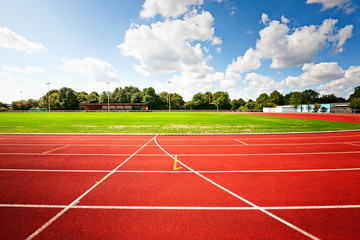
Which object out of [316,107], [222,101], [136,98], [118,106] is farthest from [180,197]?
[222,101]

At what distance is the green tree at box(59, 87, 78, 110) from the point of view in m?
92.2

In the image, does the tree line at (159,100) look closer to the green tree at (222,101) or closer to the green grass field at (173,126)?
the green tree at (222,101)

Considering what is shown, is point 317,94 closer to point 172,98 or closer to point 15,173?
point 172,98

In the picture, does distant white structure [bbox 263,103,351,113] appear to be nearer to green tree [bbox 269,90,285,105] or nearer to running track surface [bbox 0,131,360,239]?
green tree [bbox 269,90,285,105]

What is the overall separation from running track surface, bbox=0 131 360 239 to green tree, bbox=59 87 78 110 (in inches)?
4101

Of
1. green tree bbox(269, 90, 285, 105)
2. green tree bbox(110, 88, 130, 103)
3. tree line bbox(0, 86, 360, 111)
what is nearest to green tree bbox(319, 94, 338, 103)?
tree line bbox(0, 86, 360, 111)

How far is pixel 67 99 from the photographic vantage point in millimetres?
93000

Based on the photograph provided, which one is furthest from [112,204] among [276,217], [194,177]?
[276,217]

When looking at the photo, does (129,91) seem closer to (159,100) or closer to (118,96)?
(118,96)

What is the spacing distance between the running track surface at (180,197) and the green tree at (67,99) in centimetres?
10416

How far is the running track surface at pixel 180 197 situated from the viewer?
3.10m

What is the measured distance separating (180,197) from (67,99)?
114413 mm

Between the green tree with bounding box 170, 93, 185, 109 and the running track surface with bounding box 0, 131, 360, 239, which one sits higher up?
the green tree with bounding box 170, 93, 185, 109

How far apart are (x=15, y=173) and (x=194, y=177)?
22.5 feet
